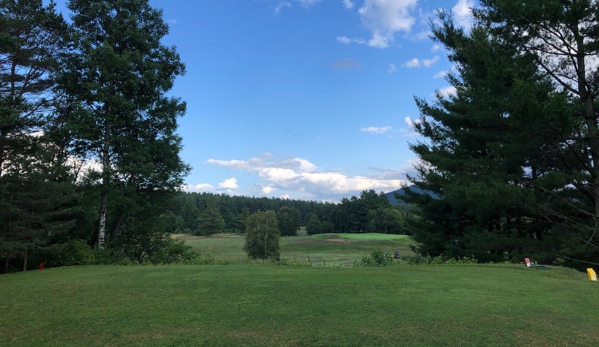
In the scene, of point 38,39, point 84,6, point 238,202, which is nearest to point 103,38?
point 84,6

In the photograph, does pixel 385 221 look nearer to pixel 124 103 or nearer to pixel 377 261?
pixel 377 261

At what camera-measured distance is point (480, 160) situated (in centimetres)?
1454

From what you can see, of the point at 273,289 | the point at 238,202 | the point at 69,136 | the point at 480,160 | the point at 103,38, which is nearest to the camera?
the point at 273,289

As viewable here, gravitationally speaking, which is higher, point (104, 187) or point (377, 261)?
point (104, 187)

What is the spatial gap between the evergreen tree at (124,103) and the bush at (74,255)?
1.85 metres

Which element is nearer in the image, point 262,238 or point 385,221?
point 262,238

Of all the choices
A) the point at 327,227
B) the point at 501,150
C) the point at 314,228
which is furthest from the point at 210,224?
the point at 501,150

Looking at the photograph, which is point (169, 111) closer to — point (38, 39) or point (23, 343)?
point (38, 39)

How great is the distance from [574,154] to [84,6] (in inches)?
886

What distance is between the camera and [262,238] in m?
48.4

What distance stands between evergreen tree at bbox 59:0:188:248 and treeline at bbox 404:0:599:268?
13.6 meters

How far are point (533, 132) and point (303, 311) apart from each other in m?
10.6

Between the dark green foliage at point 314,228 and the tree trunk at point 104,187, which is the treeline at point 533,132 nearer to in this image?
the tree trunk at point 104,187

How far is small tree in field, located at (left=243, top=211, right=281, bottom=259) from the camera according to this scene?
1866 inches
